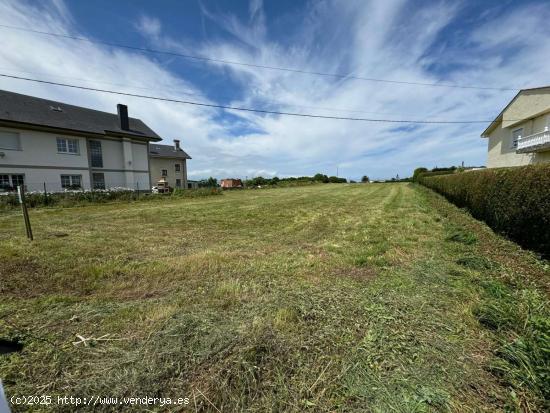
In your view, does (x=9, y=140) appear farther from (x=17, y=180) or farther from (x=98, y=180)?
(x=98, y=180)

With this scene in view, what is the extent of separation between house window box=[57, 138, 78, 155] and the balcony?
36.5m

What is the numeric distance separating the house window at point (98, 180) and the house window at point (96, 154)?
2.83 ft

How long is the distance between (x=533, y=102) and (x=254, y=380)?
90.6ft

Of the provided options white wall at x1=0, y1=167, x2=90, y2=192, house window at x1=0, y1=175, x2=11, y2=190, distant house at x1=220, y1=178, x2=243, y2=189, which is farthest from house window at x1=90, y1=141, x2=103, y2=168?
distant house at x1=220, y1=178, x2=243, y2=189

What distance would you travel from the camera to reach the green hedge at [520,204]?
4.72 m

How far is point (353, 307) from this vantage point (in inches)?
108

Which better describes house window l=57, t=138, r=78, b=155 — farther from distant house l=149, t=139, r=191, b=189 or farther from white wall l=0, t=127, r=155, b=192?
distant house l=149, t=139, r=191, b=189

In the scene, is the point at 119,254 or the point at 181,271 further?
the point at 119,254

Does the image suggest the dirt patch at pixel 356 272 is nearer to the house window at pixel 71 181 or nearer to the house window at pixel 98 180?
the house window at pixel 71 181

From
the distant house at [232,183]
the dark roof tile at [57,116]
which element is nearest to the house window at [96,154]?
the dark roof tile at [57,116]

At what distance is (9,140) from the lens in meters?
18.2

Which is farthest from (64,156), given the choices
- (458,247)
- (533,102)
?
(533,102)

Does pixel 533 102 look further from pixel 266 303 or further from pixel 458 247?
pixel 266 303

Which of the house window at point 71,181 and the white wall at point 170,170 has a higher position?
the white wall at point 170,170
